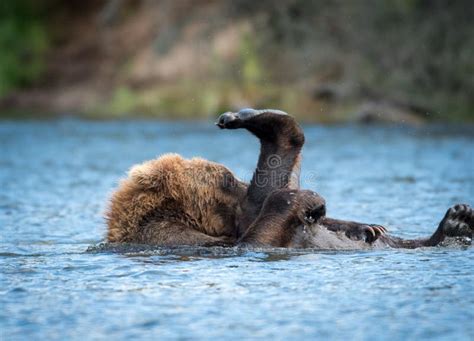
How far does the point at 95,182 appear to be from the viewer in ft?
44.5

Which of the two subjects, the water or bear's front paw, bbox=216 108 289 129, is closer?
the water

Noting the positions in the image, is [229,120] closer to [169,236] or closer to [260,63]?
[169,236]

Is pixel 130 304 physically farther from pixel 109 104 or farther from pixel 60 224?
pixel 109 104

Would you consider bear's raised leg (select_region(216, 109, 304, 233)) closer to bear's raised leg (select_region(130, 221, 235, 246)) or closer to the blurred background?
bear's raised leg (select_region(130, 221, 235, 246))

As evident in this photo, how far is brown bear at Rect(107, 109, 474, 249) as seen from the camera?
269 inches

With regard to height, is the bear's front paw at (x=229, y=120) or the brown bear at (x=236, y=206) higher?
the bear's front paw at (x=229, y=120)

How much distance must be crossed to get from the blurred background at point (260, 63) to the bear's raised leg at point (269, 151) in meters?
15.9

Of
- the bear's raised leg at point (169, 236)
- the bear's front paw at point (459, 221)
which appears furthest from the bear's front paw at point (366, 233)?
the bear's raised leg at point (169, 236)

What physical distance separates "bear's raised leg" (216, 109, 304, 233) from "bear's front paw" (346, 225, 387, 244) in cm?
53

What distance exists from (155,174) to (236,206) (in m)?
0.67

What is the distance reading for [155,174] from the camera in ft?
23.1

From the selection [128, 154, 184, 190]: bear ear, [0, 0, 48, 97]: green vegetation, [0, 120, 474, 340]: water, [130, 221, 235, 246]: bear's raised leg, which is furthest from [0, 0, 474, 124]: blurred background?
[130, 221, 235, 246]: bear's raised leg

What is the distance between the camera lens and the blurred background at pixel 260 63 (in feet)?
78.0

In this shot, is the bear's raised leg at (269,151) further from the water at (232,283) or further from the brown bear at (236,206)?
the water at (232,283)
